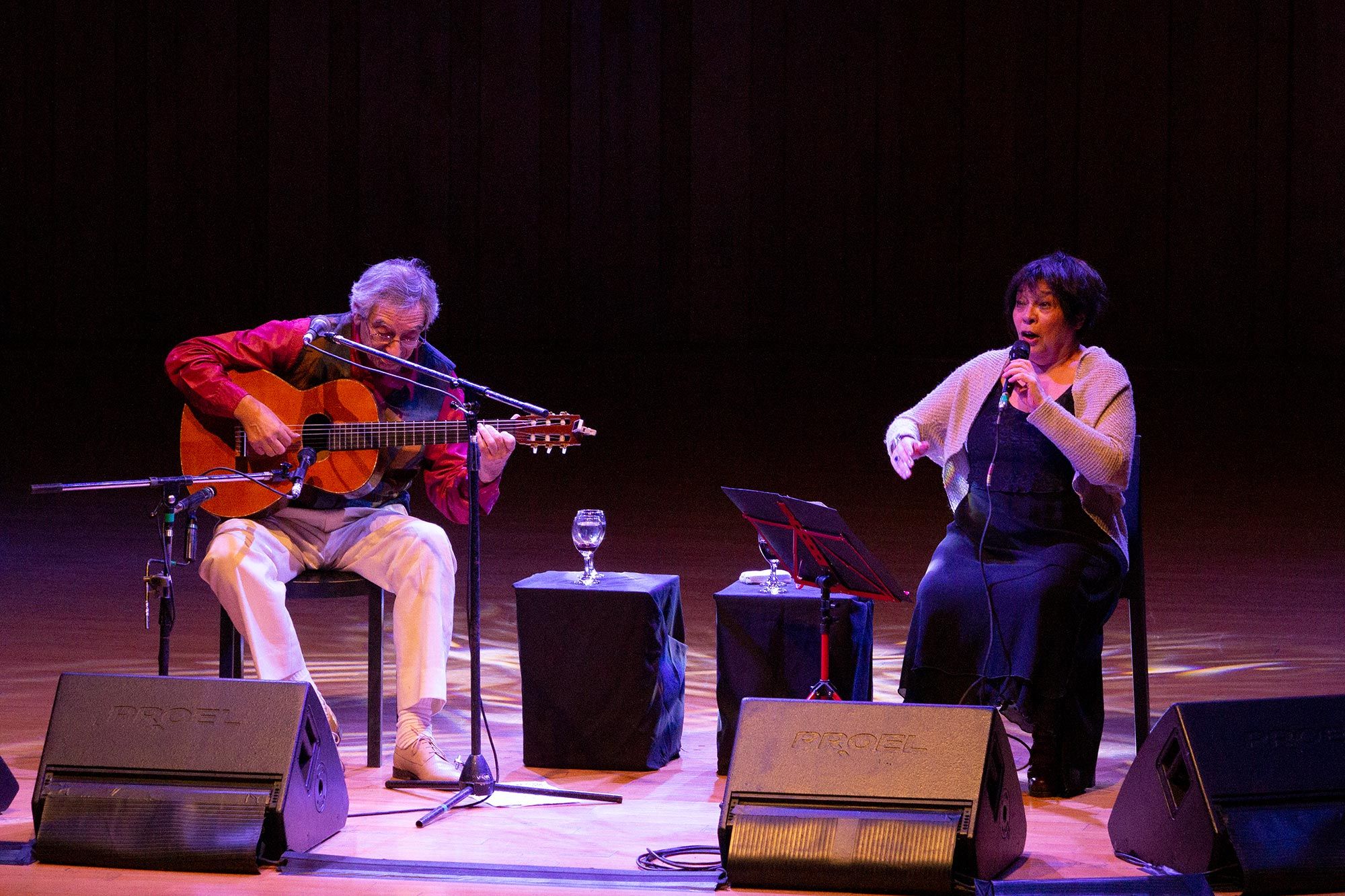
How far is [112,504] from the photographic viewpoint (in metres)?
7.68

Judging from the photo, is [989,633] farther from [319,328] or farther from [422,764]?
[319,328]

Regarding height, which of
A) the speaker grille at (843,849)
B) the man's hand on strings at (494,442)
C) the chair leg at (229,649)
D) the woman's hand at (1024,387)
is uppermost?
the woman's hand at (1024,387)

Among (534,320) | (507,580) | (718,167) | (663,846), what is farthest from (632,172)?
(663,846)

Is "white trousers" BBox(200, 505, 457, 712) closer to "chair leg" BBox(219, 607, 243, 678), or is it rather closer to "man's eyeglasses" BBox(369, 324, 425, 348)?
"chair leg" BBox(219, 607, 243, 678)

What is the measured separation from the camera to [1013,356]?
137 inches

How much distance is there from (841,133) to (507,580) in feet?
23.3

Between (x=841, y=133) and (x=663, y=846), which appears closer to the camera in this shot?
(x=663, y=846)

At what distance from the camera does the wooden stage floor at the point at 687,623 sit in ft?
9.50

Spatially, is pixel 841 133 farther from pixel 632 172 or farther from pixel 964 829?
pixel 964 829

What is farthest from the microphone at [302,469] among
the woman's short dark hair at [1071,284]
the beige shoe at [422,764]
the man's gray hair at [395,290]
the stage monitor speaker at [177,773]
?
the woman's short dark hair at [1071,284]

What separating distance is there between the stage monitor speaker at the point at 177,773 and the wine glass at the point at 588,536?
1.03m

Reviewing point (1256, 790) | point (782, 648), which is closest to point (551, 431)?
point (782, 648)

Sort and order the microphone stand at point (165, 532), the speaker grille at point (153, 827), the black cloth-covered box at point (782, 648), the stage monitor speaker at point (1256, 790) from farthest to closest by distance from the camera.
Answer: the black cloth-covered box at point (782, 648) < the microphone stand at point (165, 532) < the speaker grille at point (153, 827) < the stage monitor speaker at point (1256, 790)

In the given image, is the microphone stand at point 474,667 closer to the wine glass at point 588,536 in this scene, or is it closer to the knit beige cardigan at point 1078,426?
the wine glass at point 588,536
